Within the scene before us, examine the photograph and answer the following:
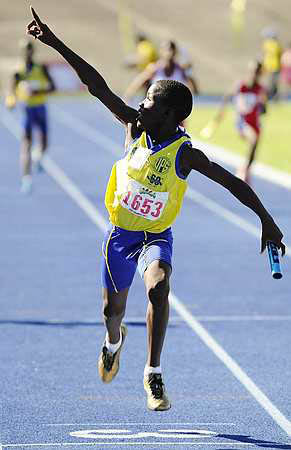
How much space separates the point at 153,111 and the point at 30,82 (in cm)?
1389

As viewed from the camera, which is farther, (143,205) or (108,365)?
(108,365)

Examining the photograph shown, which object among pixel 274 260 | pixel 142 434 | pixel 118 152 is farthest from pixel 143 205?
pixel 118 152

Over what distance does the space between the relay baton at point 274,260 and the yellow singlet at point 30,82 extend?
14.0 metres

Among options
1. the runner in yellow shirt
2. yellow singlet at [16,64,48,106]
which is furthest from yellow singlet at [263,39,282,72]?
yellow singlet at [16,64,48,106]

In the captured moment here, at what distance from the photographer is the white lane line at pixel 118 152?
56.6 feet

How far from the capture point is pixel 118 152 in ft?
92.3

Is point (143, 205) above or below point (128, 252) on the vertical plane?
above

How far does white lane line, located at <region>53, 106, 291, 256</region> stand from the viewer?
17.3m

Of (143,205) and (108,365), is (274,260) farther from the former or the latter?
(108,365)

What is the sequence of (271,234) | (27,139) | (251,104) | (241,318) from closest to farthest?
(271,234) < (241,318) < (27,139) < (251,104)

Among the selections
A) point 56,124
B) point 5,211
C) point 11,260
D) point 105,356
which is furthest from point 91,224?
point 56,124

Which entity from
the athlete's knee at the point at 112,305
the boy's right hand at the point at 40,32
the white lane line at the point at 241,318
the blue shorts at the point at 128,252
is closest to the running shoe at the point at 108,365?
the athlete's knee at the point at 112,305

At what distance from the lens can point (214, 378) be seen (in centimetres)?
899

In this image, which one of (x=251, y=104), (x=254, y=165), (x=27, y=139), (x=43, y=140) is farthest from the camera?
(x=254, y=165)
